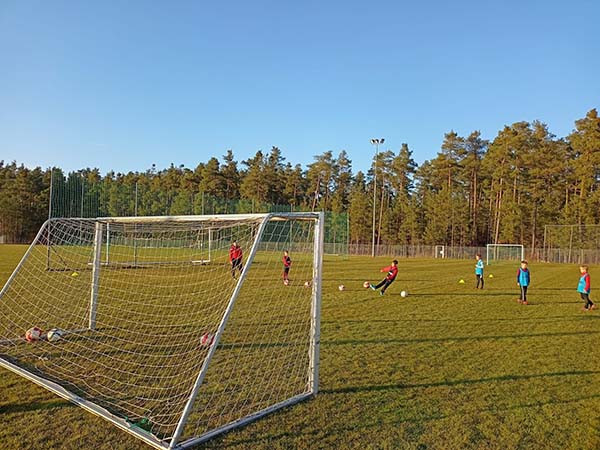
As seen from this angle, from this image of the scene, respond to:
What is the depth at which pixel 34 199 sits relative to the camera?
51125 mm

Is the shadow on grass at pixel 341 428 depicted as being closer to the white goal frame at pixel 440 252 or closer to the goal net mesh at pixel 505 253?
the goal net mesh at pixel 505 253

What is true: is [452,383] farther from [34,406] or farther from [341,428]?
[34,406]

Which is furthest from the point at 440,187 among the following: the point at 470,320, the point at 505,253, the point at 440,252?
the point at 470,320

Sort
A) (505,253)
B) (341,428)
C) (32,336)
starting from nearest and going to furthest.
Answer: (341,428) → (32,336) → (505,253)

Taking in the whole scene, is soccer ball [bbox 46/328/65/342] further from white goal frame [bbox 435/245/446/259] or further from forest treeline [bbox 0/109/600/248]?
white goal frame [bbox 435/245/446/259]

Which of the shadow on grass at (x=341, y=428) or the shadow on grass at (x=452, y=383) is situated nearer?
the shadow on grass at (x=341, y=428)

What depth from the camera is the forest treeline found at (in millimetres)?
48250

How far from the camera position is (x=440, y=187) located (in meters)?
62.8

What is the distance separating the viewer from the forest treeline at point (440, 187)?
48.2 metres

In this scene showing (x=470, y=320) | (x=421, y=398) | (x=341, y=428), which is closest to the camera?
(x=341, y=428)

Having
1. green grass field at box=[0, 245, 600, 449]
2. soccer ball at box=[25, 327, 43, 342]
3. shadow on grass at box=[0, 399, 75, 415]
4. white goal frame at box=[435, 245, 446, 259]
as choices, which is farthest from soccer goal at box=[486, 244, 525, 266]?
shadow on grass at box=[0, 399, 75, 415]

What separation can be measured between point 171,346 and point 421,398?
3891 millimetres

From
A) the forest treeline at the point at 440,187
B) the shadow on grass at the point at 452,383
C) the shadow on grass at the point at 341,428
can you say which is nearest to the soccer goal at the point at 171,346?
the shadow on grass at the point at 341,428

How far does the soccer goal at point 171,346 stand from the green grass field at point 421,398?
276mm
